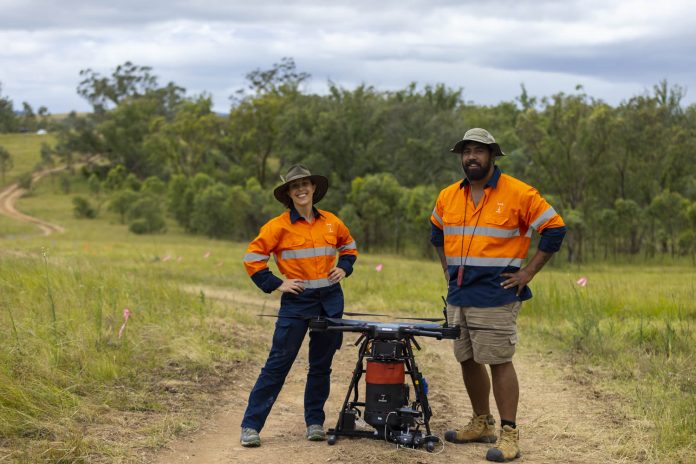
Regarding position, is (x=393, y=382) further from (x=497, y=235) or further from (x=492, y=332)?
(x=497, y=235)

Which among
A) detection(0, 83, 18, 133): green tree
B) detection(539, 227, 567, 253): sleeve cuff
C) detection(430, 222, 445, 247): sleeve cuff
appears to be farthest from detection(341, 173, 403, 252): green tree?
detection(0, 83, 18, 133): green tree

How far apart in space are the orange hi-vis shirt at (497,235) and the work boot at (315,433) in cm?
145

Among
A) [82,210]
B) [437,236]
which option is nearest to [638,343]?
[437,236]

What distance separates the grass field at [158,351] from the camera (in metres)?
6.56

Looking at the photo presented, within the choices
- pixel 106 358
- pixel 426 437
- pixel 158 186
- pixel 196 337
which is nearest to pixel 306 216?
pixel 426 437

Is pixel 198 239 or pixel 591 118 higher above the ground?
pixel 591 118

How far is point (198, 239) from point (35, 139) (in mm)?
65430

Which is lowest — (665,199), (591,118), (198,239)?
(198,239)

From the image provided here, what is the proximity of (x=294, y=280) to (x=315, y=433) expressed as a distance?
1.18 metres

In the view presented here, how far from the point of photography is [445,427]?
7.35 metres

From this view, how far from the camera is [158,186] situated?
201ft

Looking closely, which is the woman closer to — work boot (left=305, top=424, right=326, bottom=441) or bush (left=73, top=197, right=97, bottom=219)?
work boot (left=305, top=424, right=326, bottom=441)

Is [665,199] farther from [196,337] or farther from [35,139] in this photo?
[35,139]

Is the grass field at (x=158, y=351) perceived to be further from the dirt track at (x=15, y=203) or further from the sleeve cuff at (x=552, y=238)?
the dirt track at (x=15, y=203)
